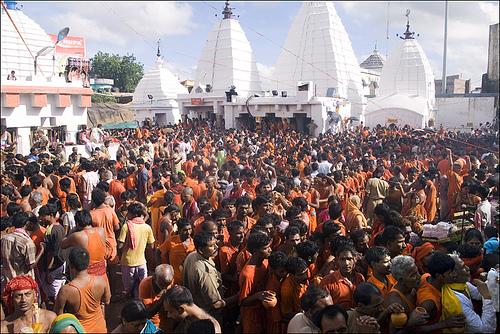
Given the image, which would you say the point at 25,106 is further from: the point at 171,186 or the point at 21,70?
the point at 171,186

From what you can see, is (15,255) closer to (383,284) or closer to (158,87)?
(383,284)

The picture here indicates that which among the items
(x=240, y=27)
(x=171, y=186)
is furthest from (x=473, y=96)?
(x=171, y=186)

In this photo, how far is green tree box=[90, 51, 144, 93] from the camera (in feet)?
153

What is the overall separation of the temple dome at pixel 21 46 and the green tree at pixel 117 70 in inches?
862

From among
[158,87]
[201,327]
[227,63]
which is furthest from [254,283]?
[158,87]

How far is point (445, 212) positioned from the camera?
7.79 meters

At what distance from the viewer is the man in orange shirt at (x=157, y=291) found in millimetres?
3537

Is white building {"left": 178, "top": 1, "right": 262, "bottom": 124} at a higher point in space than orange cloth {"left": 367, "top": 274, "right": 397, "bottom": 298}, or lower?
higher

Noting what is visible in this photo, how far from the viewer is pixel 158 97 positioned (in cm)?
3303

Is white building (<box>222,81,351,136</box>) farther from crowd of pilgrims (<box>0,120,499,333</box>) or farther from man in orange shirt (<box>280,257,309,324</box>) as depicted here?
man in orange shirt (<box>280,257,309,324</box>)

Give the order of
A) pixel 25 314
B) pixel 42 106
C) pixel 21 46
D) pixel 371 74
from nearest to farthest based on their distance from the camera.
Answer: pixel 25 314 → pixel 42 106 → pixel 21 46 → pixel 371 74

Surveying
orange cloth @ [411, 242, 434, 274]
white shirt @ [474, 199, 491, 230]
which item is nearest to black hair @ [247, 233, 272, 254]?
orange cloth @ [411, 242, 434, 274]

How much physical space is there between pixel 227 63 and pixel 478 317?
26707 millimetres

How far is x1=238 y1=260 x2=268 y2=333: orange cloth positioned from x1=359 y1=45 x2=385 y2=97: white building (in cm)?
3219
